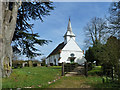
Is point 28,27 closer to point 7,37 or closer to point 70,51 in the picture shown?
point 7,37

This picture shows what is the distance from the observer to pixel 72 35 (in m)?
41.2

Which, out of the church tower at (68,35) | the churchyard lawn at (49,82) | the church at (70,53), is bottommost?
the churchyard lawn at (49,82)

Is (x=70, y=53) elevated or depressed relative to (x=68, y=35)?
depressed

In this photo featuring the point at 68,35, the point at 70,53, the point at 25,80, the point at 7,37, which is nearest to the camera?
the point at 25,80

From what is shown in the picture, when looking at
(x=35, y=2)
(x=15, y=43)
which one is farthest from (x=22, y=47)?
(x=35, y=2)

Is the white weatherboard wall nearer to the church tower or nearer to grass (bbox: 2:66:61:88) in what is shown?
the church tower

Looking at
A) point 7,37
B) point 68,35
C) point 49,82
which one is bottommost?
point 49,82

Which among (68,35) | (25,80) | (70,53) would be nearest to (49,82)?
(25,80)

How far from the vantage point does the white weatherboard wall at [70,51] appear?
37062mm

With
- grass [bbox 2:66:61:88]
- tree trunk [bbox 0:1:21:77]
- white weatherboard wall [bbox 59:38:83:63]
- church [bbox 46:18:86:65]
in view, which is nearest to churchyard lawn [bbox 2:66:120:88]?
grass [bbox 2:66:61:88]

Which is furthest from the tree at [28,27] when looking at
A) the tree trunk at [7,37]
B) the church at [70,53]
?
the church at [70,53]

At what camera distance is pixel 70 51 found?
38062 mm

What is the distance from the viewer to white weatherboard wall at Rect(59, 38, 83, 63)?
37.1 m

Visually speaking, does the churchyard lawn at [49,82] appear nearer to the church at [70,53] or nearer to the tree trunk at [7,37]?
the tree trunk at [7,37]
